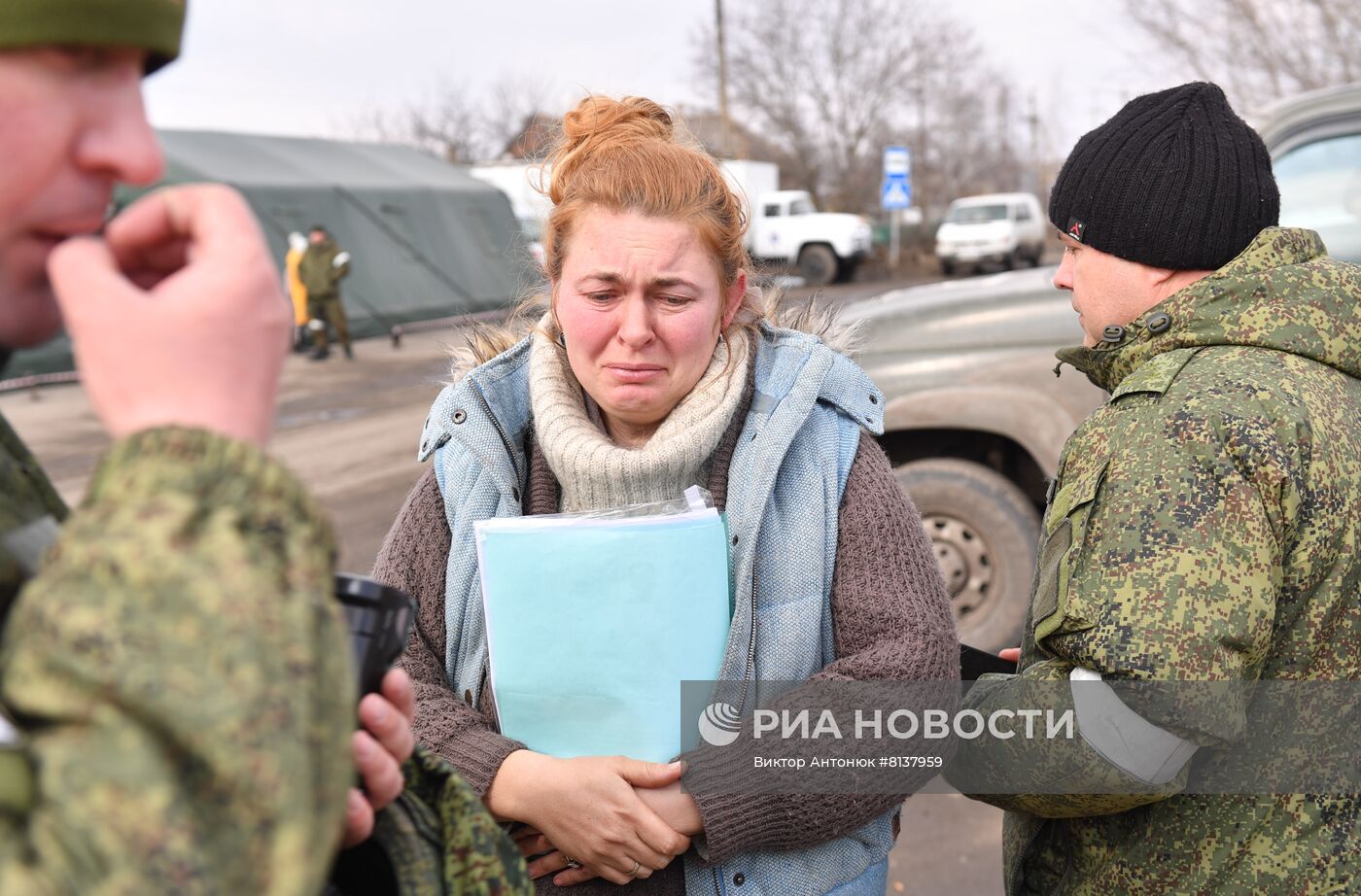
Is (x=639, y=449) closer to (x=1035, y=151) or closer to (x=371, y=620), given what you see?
(x=371, y=620)

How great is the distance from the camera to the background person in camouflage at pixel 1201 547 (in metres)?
1.59

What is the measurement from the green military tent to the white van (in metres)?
12.1

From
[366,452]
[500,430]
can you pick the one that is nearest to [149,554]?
[500,430]

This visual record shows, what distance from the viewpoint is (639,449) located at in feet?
6.72

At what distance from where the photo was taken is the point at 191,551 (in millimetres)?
740

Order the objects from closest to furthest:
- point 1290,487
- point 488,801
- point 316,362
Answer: point 1290,487 < point 488,801 < point 316,362

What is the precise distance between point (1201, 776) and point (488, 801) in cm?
108

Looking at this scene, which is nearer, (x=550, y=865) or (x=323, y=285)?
Answer: (x=550, y=865)

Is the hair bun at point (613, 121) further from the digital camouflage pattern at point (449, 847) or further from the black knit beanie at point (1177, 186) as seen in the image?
the digital camouflage pattern at point (449, 847)

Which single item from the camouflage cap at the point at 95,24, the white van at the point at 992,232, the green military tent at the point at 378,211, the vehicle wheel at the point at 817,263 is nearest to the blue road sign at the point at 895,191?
the vehicle wheel at the point at 817,263

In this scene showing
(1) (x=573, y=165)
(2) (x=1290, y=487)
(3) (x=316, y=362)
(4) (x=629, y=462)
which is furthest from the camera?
(3) (x=316, y=362)

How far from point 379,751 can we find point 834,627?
104cm

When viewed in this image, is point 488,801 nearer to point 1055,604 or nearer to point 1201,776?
point 1055,604

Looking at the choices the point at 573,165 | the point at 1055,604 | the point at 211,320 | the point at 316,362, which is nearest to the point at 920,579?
the point at 1055,604
